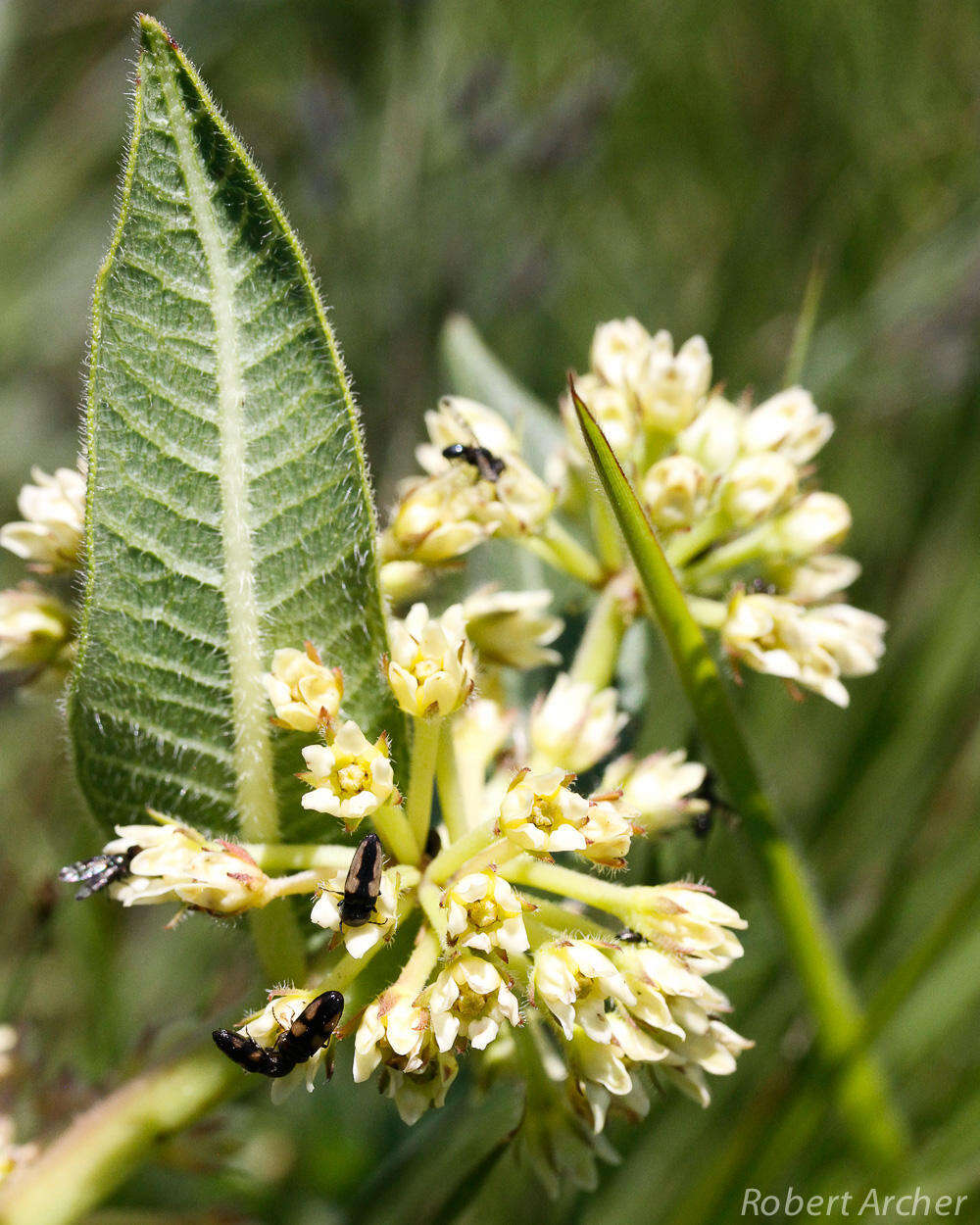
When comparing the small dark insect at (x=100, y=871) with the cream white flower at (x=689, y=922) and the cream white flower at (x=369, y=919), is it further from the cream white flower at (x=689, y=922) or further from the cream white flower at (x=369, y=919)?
the cream white flower at (x=689, y=922)

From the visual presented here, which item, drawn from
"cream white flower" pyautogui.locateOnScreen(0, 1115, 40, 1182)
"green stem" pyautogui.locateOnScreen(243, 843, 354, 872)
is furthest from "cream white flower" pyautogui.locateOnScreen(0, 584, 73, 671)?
"cream white flower" pyautogui.locateOnScreen(0, 1115, 40, 1182)

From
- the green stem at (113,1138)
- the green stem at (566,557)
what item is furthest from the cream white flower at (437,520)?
the green stem at (113,1138)

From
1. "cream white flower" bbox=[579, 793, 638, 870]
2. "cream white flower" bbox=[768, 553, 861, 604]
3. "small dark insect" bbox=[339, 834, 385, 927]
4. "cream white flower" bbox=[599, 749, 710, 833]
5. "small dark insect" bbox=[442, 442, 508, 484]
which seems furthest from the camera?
A: "cream white flower" bbox=[768, 553, 861, 604]

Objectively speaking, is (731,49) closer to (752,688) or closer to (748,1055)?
(752,688)

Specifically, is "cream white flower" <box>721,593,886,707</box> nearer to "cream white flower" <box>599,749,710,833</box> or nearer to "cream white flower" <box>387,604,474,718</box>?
"cream white flower" <box>599,749,710,833</box>

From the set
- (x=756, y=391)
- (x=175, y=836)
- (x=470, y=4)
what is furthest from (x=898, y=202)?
(x=175, y=836)

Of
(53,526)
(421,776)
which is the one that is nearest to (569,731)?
(421,776)
